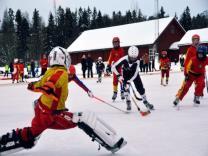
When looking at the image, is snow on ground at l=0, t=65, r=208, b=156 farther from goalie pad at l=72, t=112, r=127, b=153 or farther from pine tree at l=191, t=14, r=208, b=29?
pine tree at l=191, t=14, r=208, b=29

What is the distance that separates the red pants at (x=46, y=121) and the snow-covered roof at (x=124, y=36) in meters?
38.3

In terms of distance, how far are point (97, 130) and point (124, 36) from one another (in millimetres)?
42016

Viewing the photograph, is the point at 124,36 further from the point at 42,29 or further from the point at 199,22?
the point at 42,29

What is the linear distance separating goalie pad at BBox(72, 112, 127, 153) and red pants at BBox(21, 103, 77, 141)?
95 mm

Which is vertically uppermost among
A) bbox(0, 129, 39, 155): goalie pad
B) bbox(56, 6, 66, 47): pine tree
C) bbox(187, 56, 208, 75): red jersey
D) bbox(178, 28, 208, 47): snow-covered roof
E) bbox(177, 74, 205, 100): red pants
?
bbox(56, 6, 66, 47): pine tree

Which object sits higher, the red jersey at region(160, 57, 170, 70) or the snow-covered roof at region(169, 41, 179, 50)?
the snow-covered roof at region(169, 41, 179, 50)

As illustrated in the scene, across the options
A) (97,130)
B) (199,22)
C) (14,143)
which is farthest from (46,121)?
(199,22)

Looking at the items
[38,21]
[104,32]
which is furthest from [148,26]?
[38,21]

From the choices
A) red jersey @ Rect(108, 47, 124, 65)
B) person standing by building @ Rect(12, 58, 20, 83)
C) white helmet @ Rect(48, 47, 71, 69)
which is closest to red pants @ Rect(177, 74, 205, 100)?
red jersey @ Rect(108, 47, 124, 65)

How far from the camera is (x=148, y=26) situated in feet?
147

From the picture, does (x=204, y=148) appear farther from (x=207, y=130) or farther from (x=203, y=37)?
(x=203, y=37)

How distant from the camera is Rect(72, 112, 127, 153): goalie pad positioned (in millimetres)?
3684

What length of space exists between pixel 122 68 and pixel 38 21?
2755 inches

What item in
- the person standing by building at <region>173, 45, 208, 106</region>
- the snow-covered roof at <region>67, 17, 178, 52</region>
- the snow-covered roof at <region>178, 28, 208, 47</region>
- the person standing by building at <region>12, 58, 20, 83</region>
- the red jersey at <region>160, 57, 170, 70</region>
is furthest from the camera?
the snow-covered roof at <region>67, 17, 178, 52</region>
